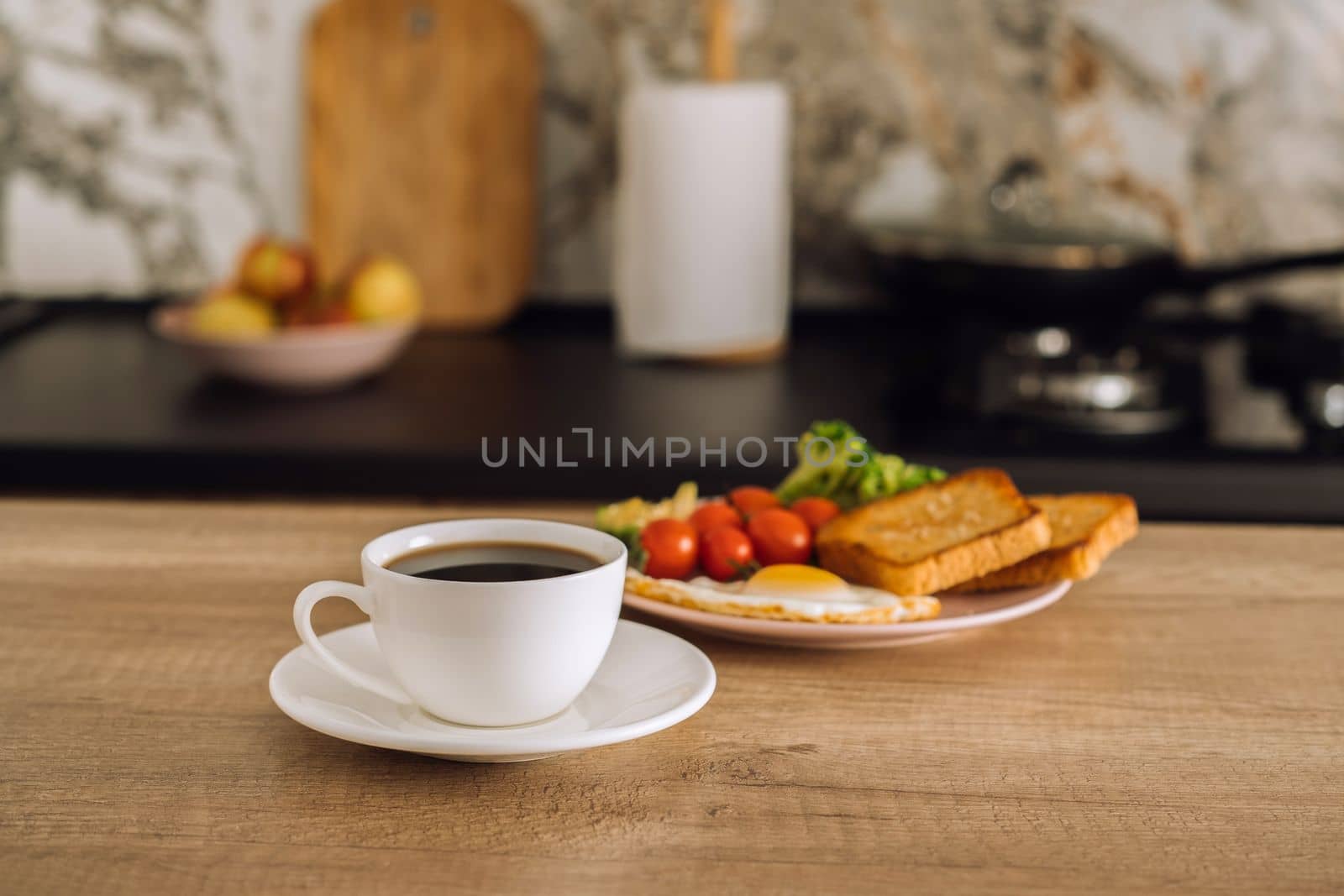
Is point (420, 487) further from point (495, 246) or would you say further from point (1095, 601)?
point (1095, 601)

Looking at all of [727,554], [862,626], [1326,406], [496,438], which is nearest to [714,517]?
[727,554]

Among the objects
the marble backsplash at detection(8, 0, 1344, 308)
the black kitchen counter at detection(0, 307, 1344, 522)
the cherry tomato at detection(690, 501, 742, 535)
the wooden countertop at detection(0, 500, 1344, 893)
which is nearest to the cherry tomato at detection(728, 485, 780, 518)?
the cherry tomato at detection(690, 501, 742, 535)

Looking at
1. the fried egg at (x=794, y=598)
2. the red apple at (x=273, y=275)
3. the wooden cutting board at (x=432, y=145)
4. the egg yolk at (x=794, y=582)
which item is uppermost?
the wooden cutting board at (x=432, y=145)

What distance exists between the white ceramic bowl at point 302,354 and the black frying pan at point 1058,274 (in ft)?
2.33

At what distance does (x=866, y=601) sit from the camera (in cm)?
83

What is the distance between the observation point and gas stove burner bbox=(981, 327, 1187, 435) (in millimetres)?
1766

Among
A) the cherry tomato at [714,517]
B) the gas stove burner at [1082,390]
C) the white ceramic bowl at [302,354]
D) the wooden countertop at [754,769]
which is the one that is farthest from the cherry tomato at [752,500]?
the white ceramic bowl at [302,354]

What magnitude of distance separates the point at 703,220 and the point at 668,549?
47.0 inches

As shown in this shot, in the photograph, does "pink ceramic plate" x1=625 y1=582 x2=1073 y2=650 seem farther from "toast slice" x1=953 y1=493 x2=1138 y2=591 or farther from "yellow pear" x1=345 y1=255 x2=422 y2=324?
"yellow pear" x1=345 y1=255 x2=422 y2=324

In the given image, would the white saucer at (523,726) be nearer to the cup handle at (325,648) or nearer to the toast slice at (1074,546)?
the cup handle at (325,648)

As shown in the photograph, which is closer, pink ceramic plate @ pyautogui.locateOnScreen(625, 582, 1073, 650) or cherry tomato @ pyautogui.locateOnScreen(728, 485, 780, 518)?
pink ceramic plate @ pyautogui.locateOnScreen(625, 582, 1073, 650)

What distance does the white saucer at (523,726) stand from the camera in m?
0.63

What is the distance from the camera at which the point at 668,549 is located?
2.92 ft

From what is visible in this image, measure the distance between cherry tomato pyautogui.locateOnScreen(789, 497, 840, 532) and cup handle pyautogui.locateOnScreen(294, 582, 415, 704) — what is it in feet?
1.06
